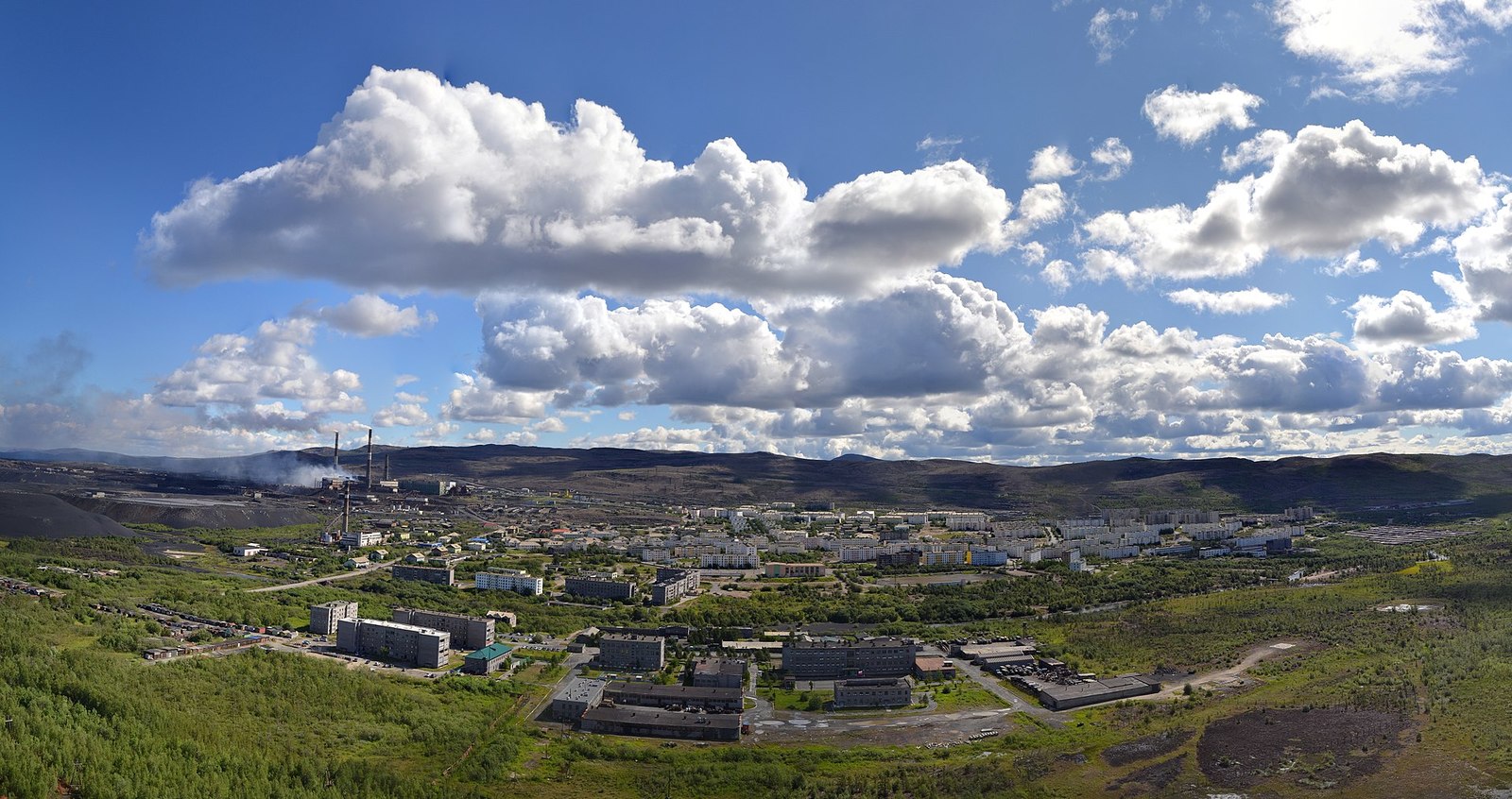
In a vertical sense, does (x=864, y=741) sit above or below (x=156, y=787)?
below

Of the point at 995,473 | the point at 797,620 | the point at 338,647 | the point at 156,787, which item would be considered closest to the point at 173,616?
the point at 338,647

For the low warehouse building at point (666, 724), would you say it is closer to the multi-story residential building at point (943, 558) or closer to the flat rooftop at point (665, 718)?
the flat rooftop at point (665, 718)

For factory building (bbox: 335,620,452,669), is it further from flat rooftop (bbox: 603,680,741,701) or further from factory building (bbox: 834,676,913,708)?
factory building (bbox: 834,676,913,708)

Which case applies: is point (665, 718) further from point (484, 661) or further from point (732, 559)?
point (732, 559)

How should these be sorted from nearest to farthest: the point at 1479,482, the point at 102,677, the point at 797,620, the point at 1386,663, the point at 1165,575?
1. the point at 102,677
2. the point at 1386,663
3. the point at 797,620
4. the point at 1165,575
5. the point at 1479,482

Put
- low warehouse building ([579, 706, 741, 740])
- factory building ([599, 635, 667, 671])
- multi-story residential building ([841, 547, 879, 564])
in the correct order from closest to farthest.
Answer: low warehouse building ([579, 706, 741, 740]), factory building ([599, 635, 667, 671]), multi-story residential building ([841, 547, 879, 564])

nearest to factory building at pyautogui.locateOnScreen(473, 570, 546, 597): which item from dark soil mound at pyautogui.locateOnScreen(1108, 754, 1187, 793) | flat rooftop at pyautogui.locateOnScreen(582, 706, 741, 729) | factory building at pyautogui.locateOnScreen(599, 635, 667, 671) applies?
factory building at pyautogui.locateOnScreen(599, 635, 667, 671)

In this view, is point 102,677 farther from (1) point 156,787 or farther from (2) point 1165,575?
(2) point 1165,575
